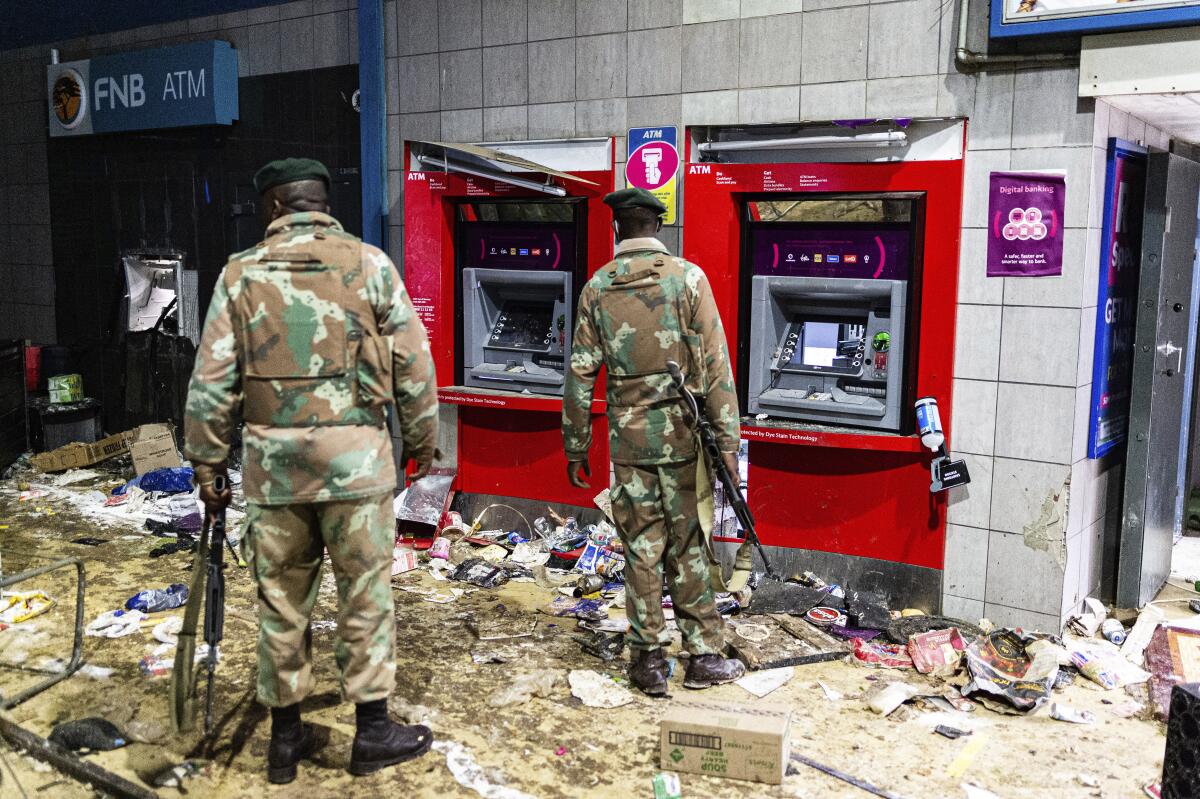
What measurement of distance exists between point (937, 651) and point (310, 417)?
2957mm

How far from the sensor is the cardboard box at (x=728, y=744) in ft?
11.9

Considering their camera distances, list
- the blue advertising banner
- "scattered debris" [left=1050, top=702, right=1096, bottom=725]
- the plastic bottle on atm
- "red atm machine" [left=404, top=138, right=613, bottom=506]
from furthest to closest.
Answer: "red atm machine" [left=404, top=138, right=613, bottom=506] < the plastic bottle on atm < the blue advertising banner < "scattered debris" [left=1050, top=702, right=1096, bottom=725]

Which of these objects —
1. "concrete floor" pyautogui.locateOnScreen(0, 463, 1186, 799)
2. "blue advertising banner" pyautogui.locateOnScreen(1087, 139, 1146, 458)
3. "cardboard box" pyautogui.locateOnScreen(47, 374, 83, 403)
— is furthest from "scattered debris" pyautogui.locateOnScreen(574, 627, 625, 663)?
"cardboard box" pyautogui.locateOnScreen(47, 374, 83, 403)

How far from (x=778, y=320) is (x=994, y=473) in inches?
52.8

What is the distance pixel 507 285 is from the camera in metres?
6.62

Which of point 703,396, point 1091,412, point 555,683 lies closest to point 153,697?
point 555,683

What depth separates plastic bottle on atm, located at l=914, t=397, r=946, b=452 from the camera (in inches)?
202

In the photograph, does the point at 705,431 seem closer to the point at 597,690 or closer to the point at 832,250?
the point at 597,690

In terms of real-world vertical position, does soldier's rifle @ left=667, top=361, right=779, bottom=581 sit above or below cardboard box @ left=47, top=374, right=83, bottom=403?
above

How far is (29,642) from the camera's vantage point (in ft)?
16.2

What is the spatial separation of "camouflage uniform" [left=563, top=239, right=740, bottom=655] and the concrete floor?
401 millimetres

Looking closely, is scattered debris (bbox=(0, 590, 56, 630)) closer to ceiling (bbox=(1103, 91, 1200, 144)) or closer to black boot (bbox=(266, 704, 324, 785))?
black boot (bbox=(266, 704, 324, 785))

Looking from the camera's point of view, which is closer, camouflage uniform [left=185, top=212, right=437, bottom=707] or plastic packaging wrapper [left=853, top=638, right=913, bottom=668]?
camouflage uniform [left=185, top=212, right=437, bottom=707]

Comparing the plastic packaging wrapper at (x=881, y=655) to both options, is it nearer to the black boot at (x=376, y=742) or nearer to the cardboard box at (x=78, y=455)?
the black boot at (x=376, y=742)
